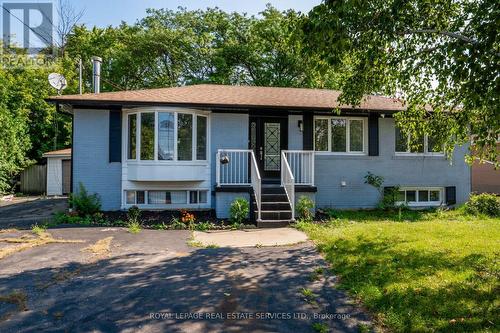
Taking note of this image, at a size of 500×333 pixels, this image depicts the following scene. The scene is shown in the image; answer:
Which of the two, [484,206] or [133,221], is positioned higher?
[484,206]

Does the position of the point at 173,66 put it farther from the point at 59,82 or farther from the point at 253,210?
the point at 253,210

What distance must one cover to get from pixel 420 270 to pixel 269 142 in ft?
23.4

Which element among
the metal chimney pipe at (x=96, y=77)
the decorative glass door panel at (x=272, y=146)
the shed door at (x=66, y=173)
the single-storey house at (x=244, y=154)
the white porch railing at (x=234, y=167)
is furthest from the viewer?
the shed door at (x=66, y=173)

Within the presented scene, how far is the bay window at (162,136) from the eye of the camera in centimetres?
965

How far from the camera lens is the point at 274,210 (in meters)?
8.81

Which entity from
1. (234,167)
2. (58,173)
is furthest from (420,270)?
(58,173)

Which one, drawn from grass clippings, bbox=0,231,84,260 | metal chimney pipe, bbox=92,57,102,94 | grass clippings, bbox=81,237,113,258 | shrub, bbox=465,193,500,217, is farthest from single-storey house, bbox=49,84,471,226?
grass clippings, bbox=81,237,113,258

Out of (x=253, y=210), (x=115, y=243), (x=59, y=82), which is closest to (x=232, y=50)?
(x=59, y=82)

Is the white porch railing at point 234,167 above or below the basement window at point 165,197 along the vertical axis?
above

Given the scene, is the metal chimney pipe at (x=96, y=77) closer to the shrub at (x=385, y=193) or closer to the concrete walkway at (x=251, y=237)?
the concrete walkway at (x=251, y=237)

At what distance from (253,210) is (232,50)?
56.8ft

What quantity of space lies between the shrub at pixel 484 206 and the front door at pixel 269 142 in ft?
20.6

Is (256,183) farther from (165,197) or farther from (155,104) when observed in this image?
(155,104)

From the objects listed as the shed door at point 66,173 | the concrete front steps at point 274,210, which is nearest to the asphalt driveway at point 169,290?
the concrete front steps at point 274,210
